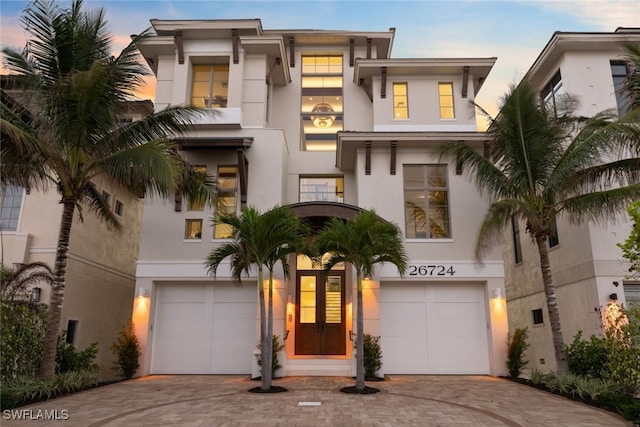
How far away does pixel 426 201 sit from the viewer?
13.6 metres

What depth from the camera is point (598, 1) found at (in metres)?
14.3

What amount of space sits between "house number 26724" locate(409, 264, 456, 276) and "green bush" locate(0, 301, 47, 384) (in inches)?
363

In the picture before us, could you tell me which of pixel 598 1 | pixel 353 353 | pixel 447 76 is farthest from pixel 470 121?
pixel 353 353

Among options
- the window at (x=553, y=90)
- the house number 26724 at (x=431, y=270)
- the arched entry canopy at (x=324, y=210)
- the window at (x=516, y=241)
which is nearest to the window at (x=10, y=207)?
the arched entry canopy at (x=324, y=210)

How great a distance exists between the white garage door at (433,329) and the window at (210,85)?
25.6ft

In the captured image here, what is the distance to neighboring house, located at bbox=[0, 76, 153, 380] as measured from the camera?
12289mm

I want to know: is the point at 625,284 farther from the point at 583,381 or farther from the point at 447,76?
the point at 447,76

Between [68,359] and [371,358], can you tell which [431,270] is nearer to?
[371,358]

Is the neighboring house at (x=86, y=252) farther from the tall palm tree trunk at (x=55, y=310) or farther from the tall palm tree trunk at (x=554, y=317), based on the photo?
the tall palm tree trunk at (x=554, y=317)

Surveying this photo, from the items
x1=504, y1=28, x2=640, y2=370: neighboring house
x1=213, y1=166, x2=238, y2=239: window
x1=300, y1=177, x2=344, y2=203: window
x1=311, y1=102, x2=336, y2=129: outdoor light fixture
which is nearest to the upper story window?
x1=311, y1=102, x2=336, y2=129: outdoor light fixture

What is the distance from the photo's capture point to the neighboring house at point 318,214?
12734 millimetres

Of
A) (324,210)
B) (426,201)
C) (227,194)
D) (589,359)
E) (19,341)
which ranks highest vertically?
(227,194)

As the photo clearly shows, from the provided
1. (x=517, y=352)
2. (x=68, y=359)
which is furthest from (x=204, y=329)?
(x=517, y=352)

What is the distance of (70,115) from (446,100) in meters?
11.1
